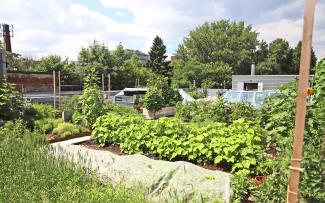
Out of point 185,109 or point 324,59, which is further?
point 185,109

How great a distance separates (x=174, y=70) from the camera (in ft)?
169

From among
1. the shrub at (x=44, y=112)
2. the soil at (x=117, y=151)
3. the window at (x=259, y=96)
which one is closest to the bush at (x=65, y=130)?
the soil at (x=117, y=151)

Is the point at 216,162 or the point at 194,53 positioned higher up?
the point at 194,53

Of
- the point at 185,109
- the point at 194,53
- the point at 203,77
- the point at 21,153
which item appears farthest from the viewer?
the point at 194,53

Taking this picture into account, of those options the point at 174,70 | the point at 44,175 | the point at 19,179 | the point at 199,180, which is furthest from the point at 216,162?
the point at 174,70

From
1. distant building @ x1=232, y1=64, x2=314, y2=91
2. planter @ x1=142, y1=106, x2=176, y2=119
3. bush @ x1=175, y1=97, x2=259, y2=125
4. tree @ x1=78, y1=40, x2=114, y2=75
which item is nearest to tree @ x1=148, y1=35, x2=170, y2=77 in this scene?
tree @ x1=78, y1=40, x2=114, y2=75

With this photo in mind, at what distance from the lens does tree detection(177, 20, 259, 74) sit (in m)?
55.4

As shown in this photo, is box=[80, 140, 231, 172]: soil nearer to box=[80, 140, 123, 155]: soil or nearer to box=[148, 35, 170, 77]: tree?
box=[80, 140, 123, 155]: soil

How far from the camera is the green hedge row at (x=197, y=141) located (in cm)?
502

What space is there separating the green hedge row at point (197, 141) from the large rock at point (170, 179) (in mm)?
765

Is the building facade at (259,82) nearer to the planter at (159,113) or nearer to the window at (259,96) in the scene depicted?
the planter at (159,113)

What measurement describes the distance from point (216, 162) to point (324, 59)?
10.7 feet

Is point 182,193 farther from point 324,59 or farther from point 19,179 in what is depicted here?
point 324,59

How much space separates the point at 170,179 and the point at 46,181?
1.72 m
